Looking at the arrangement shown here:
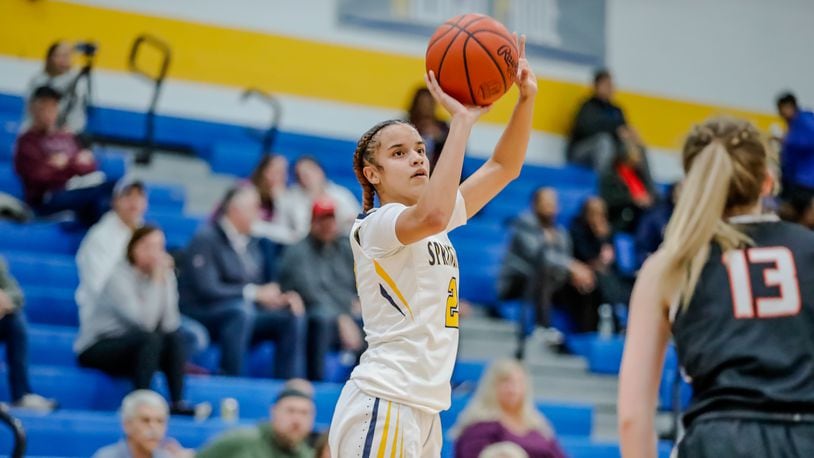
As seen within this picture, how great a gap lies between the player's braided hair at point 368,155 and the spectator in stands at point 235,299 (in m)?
4.09

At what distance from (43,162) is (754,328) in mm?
7060

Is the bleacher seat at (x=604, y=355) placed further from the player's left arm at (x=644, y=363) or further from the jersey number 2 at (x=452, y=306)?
the player's left arm at (x=644, y=363)

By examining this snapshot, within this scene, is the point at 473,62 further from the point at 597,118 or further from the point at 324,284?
the point at 597,118

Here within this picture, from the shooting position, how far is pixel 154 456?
6371mm

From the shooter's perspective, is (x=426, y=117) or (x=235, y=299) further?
(x=426, y=117)

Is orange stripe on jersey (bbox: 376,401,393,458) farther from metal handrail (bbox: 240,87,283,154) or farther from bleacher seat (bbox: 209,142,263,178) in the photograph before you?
bleacher seat (bbox: 209,142,263,178)

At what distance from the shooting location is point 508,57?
390 cm

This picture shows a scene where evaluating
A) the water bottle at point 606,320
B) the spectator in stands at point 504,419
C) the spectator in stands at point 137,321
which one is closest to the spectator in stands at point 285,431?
the spectator in stands at point 137,321

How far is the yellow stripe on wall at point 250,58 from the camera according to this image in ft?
36.6

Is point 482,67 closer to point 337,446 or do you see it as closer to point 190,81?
point 337,446

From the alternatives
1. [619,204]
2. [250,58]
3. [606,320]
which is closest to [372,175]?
[606,320]

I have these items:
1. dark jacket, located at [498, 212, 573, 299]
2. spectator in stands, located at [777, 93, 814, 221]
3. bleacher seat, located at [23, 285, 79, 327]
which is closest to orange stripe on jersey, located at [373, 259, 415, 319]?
bleacher seat, located at [23, 285, 79, 327]

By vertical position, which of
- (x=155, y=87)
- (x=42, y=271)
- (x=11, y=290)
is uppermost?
(x=155, y=87)

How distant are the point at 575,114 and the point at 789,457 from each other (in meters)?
10.7
